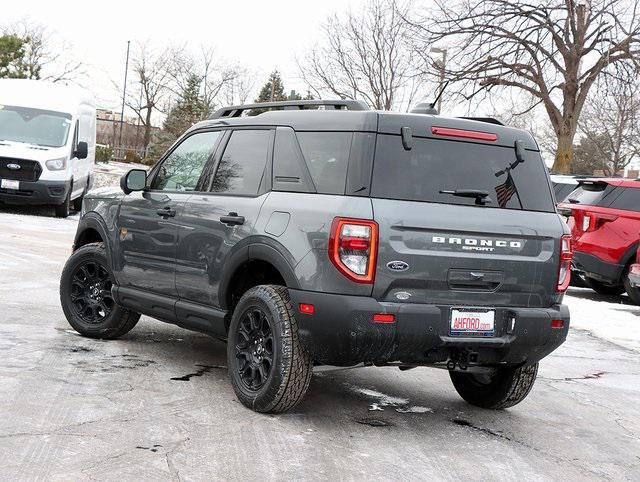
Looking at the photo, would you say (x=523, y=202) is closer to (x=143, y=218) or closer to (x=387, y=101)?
(x=143, y=218)

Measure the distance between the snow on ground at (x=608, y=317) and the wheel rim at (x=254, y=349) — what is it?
211 inches

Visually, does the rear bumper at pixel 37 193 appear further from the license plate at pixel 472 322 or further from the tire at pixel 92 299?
the license plate at pixel 472 322

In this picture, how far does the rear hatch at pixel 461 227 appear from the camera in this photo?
504 centimetres

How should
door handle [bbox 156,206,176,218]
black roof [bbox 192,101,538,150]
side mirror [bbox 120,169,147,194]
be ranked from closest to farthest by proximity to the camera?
black roof [bbox 192,101,538,150], door handle [bbox 156,206,176,218], side mirror [bbox 120,169,147,194]

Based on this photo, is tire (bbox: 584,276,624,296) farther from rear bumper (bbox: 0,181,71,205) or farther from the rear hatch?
rear bumper (bbox: 0,181,71,205)

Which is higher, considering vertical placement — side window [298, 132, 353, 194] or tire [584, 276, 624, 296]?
side window [298, 132, 353, 194]

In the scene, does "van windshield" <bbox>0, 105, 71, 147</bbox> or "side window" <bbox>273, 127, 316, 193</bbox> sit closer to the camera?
"side window" <bbox>273, 127, 316, 193</bbox>

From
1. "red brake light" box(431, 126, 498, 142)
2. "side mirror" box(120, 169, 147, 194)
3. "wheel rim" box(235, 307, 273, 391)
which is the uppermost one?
"red brake light" box(431, 126, 498, 142)

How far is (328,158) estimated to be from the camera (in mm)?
5316

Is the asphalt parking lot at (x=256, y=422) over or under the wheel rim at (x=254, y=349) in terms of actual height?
under

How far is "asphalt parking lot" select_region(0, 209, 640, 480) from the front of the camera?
14.7ft

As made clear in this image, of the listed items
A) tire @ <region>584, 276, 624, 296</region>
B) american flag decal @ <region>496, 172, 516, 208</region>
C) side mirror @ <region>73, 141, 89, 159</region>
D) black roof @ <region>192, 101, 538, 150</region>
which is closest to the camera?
black roof @ <region>192, 101, 538, 150</region>

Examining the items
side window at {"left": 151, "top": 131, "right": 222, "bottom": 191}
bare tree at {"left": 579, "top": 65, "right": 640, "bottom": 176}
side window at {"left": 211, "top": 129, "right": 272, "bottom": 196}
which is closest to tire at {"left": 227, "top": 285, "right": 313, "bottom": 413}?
side window at {"left": 211, "top": 129, "right": 272, "bottom": 196}

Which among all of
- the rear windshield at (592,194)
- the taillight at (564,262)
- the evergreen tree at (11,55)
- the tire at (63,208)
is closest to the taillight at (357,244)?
the taillight at (564,262)
